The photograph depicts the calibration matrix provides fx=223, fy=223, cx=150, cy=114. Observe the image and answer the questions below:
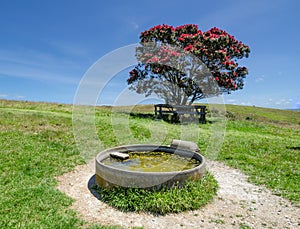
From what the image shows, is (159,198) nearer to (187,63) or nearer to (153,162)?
(153,162)

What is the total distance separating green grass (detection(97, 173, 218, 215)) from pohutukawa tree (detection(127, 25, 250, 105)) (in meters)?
14.6

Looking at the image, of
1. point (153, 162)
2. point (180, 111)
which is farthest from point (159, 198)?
point (180, 111)

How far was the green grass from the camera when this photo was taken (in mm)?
4738

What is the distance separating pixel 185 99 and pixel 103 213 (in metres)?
16.9

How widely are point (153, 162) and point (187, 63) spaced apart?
14.5m

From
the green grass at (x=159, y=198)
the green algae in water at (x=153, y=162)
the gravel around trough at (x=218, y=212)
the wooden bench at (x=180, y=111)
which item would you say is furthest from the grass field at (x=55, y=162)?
the wooden bench at (x=180, y=111)

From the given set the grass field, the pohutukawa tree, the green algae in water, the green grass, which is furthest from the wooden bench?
the green grass

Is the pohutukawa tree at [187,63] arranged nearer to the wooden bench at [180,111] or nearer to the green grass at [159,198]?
the wooden bench at [180,111]

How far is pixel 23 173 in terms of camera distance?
6426 millimetres

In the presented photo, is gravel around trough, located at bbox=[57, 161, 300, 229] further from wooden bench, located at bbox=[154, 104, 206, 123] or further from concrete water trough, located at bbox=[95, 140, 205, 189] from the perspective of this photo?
wooden bench, located at bbox=[154, 104, 206, 123]

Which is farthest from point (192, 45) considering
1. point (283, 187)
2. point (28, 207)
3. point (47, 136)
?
point (28, 207)

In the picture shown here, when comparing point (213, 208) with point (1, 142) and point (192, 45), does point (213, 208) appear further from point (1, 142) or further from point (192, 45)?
point (192, 45)

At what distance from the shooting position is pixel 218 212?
4883mm

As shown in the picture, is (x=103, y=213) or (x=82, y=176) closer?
(x=103, y=213)
